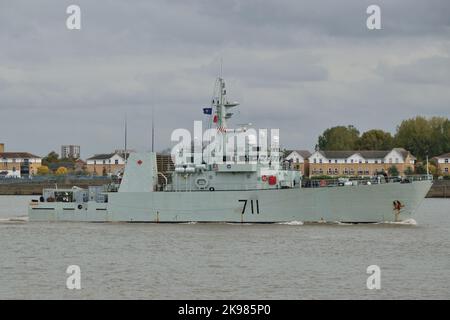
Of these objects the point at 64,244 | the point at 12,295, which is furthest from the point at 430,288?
the point at 64,244

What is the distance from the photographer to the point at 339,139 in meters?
134

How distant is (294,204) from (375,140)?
275 ft

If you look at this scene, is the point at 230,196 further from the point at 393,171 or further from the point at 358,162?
the point at 358,162

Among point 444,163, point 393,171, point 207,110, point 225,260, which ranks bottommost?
point 225,260

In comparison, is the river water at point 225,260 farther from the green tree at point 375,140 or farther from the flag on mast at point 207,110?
the green tree at point 375,140

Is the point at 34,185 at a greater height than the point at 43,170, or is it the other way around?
the point at 43,170

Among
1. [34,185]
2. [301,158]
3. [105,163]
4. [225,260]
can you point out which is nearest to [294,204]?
[225,260]

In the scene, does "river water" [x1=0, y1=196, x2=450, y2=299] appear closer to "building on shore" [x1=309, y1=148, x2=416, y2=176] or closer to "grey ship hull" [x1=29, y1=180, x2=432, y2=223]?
"grey ship hull" [x1=29, y1=180, x2=432, y2=223]

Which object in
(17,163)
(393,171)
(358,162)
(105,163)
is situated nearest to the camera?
(393,171)

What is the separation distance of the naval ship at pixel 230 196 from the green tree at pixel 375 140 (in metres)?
79.1

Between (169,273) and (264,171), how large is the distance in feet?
53.5

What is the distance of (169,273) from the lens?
31.0 metres
